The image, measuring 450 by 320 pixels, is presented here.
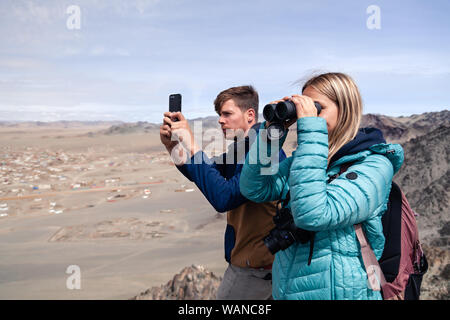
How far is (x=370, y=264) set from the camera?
1.68 m

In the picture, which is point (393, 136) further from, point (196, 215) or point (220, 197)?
point (220, 197)

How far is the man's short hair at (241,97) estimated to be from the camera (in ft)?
8.85

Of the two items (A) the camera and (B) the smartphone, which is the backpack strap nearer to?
(A) the camera

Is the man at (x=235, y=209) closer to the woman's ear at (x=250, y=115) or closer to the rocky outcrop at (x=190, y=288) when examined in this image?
the woman's ear at (x=250, y=115)

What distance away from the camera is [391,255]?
1731mm

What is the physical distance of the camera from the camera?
5.81ft

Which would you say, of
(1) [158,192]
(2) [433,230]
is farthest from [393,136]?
(2) [433,230]

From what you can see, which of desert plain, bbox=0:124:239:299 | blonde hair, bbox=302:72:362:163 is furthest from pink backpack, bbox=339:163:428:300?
desert plain, bbox=0:124:239:299

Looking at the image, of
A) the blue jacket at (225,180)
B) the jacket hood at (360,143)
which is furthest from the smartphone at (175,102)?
the jacket hood at (360,143)

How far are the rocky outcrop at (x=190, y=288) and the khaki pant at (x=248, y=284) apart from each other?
9.61 ft

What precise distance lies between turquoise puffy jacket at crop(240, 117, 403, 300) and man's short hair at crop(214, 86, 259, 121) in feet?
2.82

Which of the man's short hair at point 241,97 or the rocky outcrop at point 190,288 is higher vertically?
the man's short hair at point 241,97

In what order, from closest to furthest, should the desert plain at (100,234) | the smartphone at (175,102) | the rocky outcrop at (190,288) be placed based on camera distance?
the smartphone at (175,102) → the rocky outcrop at (190,288) → the desert plain at (100,234)
